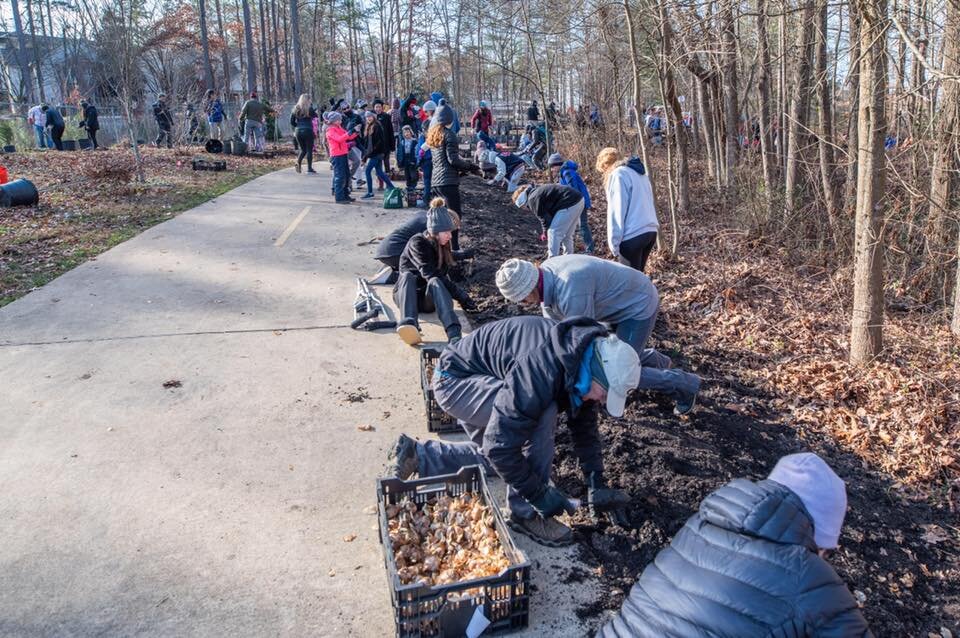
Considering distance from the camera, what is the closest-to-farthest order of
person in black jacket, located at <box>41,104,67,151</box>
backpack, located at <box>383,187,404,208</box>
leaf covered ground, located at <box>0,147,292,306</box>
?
leaf covered ground, located at <box>0,147,292,306</box> < backpack, located at <box>383,187,404,208</box> < person in black jacket, located at <box>41,104,67,151</box>

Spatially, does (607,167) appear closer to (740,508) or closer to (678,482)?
(678,482)

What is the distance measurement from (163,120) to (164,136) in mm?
625

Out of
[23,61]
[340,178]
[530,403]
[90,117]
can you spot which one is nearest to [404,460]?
[530,403]

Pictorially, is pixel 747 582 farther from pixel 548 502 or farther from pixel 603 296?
pixel 603 296

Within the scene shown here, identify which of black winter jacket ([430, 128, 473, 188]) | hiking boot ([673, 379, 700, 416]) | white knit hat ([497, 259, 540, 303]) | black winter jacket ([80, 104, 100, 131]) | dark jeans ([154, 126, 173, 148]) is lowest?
hiking boot ([673, 379, 700, 416])

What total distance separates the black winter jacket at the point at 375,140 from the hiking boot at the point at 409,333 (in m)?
8.10

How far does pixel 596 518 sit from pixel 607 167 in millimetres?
4001

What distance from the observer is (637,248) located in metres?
6.85

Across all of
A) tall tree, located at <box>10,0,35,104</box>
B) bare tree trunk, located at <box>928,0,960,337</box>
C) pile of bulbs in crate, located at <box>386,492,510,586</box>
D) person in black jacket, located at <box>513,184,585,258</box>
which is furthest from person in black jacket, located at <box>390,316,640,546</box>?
tall tree, located at <box>10,0,35,104</box>

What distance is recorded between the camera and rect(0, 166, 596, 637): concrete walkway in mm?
3393

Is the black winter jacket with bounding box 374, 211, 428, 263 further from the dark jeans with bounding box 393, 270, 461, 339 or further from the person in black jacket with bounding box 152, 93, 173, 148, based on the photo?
the person in black jacket with bounding box 152, 93, 173, 148

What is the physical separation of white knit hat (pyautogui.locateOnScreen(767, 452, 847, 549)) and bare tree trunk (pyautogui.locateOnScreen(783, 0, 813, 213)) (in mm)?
7805

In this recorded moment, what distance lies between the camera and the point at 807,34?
1022cm

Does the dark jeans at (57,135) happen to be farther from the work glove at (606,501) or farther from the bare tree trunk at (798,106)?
the work glove at (606,501)
